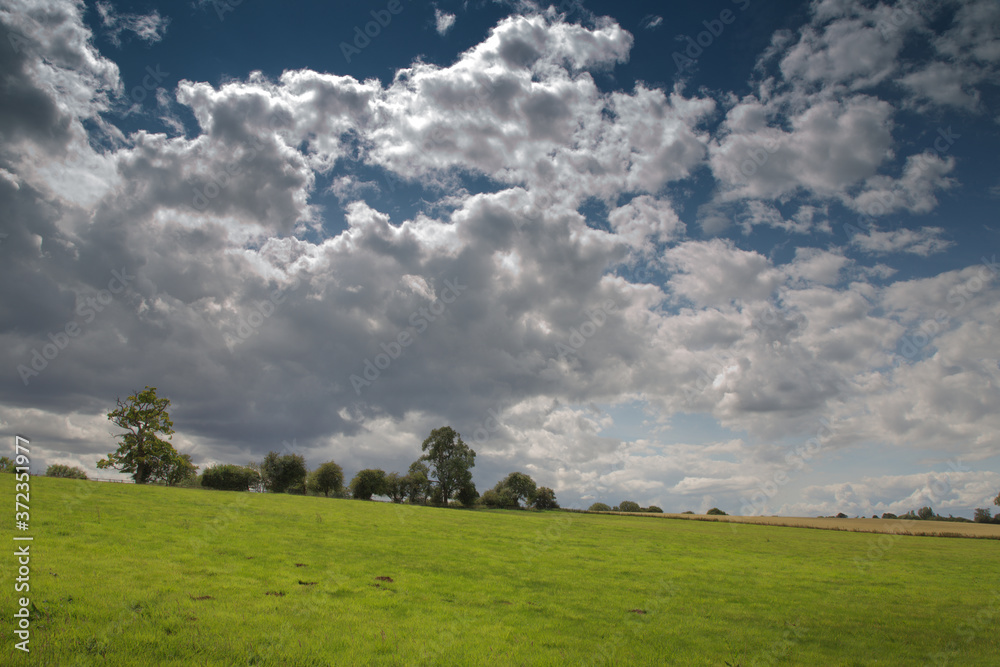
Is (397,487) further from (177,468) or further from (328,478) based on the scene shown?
(177,468)

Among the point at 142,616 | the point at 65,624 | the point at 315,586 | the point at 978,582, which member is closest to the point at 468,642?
the point at 315,586

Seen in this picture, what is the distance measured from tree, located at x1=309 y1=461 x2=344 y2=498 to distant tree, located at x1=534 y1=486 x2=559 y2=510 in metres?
49.2

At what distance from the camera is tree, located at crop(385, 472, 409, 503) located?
104 metres

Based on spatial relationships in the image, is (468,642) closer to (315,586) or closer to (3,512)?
(315,586)

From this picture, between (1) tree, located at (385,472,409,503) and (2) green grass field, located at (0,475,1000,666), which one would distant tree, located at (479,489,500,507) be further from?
(2) green grass field, located at (0,475,1000,666)

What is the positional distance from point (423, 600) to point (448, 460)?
7943 cm

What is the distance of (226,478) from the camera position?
3802 inches

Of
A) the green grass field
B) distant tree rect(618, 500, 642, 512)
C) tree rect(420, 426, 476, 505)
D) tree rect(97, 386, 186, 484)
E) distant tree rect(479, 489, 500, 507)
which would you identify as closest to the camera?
the green grass field

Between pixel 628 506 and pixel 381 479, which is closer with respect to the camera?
pixel 381 479

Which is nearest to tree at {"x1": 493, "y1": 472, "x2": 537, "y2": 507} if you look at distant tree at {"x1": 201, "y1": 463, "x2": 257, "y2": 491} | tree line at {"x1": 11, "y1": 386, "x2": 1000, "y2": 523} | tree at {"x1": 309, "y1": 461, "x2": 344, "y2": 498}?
tree line at {"x1": 11, "y1": 386, "x2": 1000, "y2": 523}

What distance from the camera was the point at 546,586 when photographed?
22.7 m

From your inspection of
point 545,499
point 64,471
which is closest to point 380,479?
point 545,499

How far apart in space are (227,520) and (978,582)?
52255 millimetres

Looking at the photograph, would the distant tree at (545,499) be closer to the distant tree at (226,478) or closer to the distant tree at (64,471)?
the distant tree at (226,478)
